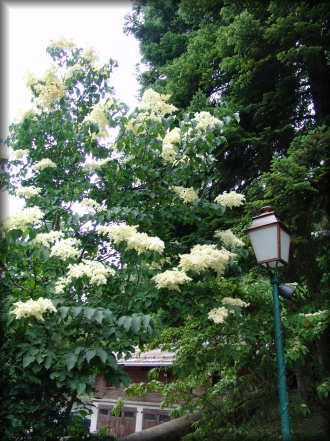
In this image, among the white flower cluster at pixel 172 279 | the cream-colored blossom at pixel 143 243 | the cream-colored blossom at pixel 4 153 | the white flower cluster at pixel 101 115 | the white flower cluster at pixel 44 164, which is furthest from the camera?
the cream-colored blossom at pixel 4 153

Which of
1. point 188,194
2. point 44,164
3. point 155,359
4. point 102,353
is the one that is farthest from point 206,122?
point 155,359

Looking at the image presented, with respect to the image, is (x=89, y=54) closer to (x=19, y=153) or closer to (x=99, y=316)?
(x=19, y=153)

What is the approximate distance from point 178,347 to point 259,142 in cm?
383

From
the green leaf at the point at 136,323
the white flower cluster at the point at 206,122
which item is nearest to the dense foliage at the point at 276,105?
the white flower cluster at the point at 206,122

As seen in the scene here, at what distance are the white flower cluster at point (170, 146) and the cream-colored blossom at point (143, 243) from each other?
3.64 feet

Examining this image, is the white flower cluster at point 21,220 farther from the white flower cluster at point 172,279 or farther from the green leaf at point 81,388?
the green leaf at point 81,388

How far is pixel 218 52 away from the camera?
713 cm

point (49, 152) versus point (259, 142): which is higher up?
point (259, 142)

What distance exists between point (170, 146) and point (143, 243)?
4.02ft

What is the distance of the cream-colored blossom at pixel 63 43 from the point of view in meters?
4.99

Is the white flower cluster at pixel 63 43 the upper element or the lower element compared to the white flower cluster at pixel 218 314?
upper

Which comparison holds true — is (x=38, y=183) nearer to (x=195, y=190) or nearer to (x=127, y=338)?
(x=195, y=190)

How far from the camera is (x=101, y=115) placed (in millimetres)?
3928

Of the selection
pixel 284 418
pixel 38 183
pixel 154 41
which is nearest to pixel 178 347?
pixel 284 418
